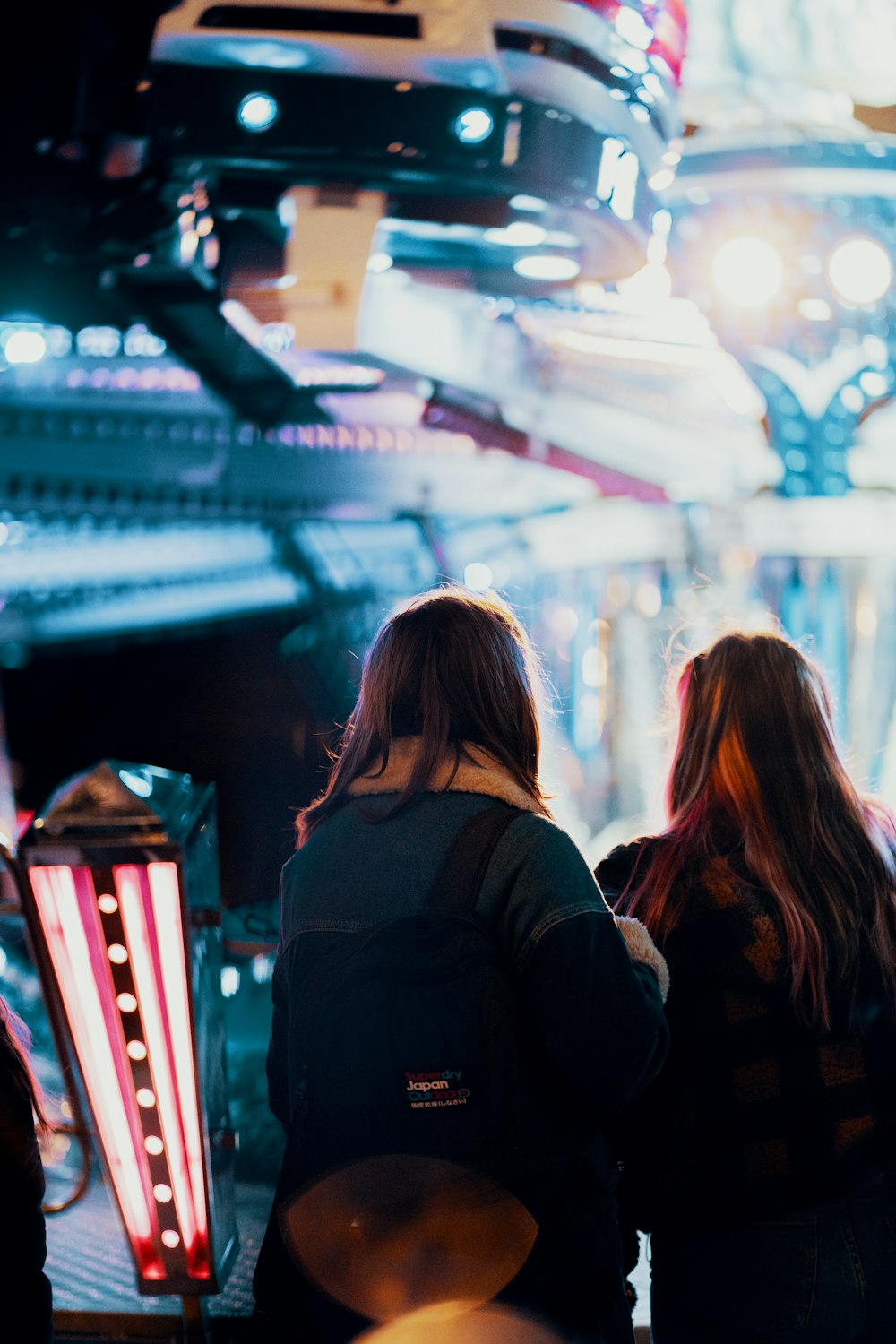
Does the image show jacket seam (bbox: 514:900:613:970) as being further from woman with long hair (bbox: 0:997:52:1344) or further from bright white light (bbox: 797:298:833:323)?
bright white light (bbox: 797:298:833:323)

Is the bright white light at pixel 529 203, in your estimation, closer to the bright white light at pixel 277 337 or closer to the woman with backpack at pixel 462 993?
the bright white light at pixel 277 337

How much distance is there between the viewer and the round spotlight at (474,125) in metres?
2.60

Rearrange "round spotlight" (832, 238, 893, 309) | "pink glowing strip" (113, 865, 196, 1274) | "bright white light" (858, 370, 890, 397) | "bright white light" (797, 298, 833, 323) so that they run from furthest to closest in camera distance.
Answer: "bright white light" (858, 370, 890, 397)
"bright white light" (797, 298, 833, 323)
"round spotlight" (832, 238, 893, 309)
"pink glowing strip" (113, 865, 196, 1274)

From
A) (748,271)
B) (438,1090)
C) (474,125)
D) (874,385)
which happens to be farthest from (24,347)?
(874,385)

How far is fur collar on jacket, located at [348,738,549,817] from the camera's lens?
1053mm

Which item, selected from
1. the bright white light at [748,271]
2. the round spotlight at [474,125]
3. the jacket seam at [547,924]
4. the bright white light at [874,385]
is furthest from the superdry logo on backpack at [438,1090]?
the bright white light at [874,385]

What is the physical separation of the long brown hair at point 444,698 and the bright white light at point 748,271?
2.83 m

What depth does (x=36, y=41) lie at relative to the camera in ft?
8.61

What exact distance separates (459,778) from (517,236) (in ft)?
7.76

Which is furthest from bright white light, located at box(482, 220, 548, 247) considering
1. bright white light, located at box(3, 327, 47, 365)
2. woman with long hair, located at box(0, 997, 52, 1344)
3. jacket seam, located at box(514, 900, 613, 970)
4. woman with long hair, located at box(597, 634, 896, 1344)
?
woman with long hair, located at box(0, 997, 52, 1344)

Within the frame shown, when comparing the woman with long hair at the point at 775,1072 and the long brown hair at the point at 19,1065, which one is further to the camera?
the woman with long hair at the point at 775,1072

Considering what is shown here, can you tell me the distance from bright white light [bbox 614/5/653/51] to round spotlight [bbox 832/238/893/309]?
1154mm

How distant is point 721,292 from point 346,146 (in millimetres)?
1559

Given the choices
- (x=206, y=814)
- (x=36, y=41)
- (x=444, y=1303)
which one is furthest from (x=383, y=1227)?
(x=36, y=41)
